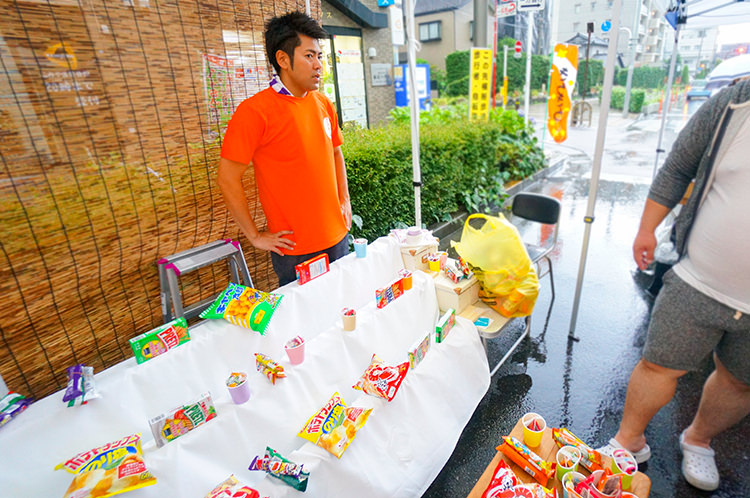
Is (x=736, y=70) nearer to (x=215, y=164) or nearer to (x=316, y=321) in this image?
(x=316, y=321)

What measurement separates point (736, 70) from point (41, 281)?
14.1ft

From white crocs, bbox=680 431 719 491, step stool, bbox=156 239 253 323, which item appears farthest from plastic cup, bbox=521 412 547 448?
step stool, bbox=156 239 253 323

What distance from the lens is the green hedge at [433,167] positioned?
141 inches

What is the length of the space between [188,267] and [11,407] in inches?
31.8

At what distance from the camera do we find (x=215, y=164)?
7.13 feet

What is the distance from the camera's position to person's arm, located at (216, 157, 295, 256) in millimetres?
1776

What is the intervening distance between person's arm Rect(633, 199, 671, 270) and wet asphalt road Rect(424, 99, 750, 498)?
108 cm

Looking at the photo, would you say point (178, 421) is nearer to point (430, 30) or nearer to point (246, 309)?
point (246, 309)

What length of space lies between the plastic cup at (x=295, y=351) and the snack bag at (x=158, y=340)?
0.45 meters

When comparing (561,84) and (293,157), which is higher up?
(561,84)

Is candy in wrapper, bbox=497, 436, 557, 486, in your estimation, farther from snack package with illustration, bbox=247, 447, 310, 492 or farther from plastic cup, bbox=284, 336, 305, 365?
plastic cup, bbox=284, 336, 305, 365

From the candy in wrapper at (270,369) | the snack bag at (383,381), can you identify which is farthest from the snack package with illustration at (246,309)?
the snack bag at (383,381)

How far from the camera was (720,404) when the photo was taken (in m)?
1.68

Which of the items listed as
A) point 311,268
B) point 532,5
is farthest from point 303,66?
point 532,5
